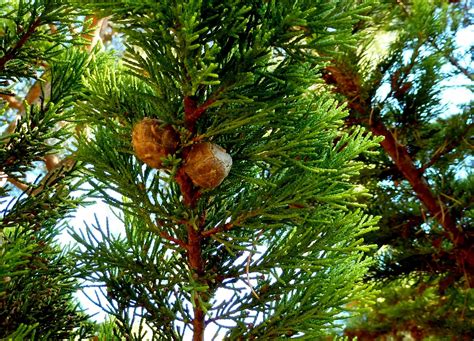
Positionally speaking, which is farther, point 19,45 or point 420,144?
point 420,144

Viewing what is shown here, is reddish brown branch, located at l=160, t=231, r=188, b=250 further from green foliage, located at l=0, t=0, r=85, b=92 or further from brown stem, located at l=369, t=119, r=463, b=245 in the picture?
brown stem, located at l=369, t=119, r=463, b=245

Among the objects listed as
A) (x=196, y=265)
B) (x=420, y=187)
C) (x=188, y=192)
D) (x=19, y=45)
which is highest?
(x=19, y=45)

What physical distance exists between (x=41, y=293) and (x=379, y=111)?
164 cm

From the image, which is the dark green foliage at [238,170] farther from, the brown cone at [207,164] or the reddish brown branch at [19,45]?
the reddish brown branch at [19,45]

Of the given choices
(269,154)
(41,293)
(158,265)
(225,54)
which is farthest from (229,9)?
(41,293)

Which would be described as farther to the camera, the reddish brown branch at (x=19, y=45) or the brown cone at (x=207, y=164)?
the reddish brown branch at (x=19, y=45)

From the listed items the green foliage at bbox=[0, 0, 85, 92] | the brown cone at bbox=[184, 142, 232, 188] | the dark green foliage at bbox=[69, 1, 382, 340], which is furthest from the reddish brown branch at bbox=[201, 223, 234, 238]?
the green foliage at bbox=[0, 0, 85, 92]

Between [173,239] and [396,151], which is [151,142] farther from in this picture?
[396,151]

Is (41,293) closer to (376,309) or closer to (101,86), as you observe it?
(101,86)

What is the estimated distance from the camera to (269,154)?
0.91 metres

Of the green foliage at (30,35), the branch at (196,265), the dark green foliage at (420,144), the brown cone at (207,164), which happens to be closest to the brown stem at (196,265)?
the branch at (196,265)

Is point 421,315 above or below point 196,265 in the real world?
above

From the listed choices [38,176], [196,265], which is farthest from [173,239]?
[38,176]

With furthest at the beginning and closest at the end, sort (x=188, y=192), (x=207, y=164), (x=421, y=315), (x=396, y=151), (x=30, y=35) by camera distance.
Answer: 1. (x=421, y=315)
2. (x=396, y=151)
3. (x=30, y=35)
4. (x=188, y=192)
5. (x=207, y=164)
